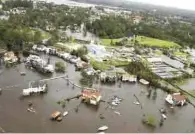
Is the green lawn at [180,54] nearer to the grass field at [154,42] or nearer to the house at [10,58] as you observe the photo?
the grass field at [154,42]

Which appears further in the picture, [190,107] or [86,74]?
[86,74]

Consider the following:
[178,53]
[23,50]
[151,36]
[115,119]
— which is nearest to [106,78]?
[115,119]

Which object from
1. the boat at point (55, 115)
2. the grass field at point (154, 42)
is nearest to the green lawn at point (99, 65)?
the boat at point (55, 115)

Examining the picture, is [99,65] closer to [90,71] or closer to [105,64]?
[105,64]

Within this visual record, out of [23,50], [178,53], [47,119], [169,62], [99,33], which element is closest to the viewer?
[47,119]

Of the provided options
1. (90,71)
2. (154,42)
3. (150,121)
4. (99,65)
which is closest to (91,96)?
(150,121)

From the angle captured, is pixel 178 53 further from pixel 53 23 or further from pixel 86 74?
pixel 53 23
